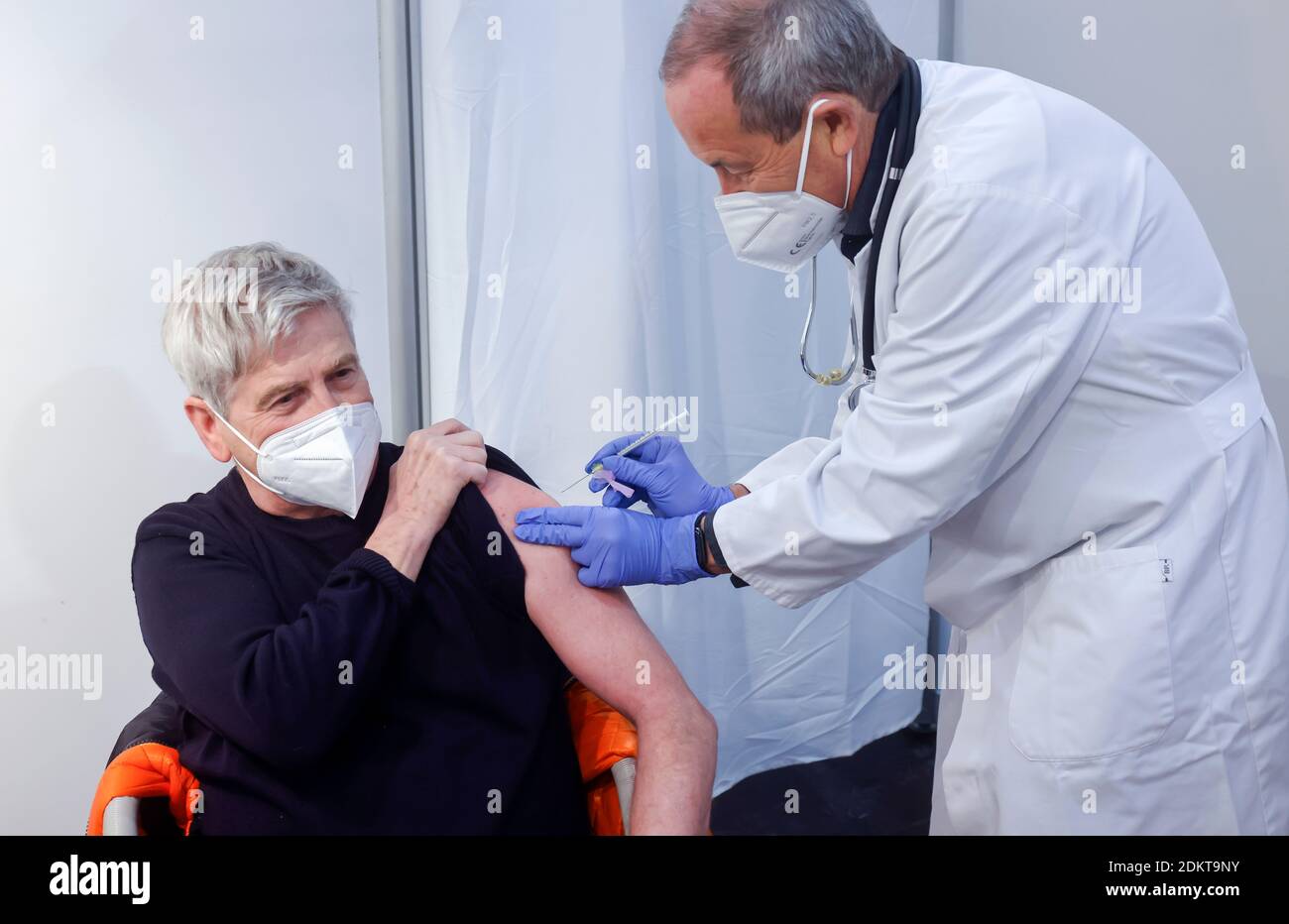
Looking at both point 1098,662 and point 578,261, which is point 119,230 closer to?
point 578,261

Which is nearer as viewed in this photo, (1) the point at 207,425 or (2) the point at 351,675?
(2) the point at 351,675

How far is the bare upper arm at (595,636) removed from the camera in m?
1.46

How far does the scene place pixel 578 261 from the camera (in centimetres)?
208

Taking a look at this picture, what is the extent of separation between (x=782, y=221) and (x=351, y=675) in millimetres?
856

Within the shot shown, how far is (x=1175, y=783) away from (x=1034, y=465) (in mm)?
457

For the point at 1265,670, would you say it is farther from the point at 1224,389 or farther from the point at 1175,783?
the point at 1224,389

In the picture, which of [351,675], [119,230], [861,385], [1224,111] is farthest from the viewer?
[1224,111]

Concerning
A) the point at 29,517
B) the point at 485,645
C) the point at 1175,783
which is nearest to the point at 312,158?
the point at 29,517

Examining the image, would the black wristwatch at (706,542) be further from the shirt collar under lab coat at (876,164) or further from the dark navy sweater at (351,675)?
the shirt collar under lab coat at (876,164)

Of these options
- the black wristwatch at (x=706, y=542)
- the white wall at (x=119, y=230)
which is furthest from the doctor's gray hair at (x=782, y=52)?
the white wall at (x=119, y=230)

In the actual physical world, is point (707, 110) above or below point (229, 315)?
above

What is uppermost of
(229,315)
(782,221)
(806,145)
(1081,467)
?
(806,145)

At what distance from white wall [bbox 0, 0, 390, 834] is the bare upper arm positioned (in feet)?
2.67

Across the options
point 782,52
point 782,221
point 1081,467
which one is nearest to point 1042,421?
point 1081,467
